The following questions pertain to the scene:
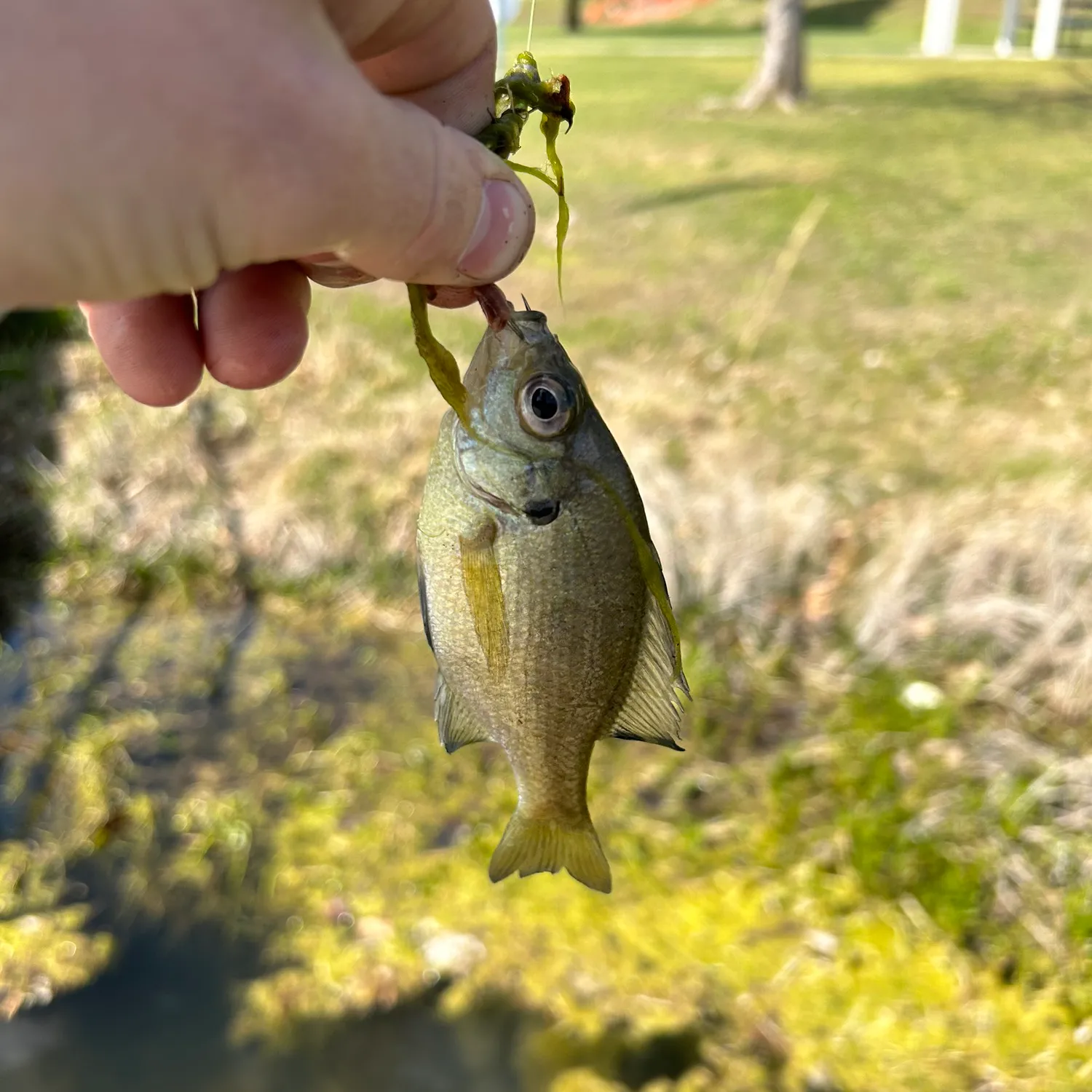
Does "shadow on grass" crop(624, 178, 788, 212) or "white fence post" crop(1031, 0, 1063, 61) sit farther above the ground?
"white fence post" crop(1031, 0, 1063, 61)

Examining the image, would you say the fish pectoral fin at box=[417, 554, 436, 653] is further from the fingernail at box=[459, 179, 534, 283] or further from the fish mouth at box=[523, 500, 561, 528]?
the fingernail at box=[459, 179, 534, 283]

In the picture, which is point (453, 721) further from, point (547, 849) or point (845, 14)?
point (845, 14)

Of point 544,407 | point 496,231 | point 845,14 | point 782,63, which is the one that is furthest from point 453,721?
point 845,14

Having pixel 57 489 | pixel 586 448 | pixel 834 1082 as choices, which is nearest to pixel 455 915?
pixel 834 1082

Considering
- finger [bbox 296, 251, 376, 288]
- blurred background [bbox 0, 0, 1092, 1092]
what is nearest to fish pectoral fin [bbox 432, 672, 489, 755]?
finger [bbox 296, 251, 376, 288]

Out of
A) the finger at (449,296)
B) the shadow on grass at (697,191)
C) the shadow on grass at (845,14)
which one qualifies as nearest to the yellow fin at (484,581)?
the finger at (449,296)

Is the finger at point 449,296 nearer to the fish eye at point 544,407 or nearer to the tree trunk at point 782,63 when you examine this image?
the fish eye at point 544,407
